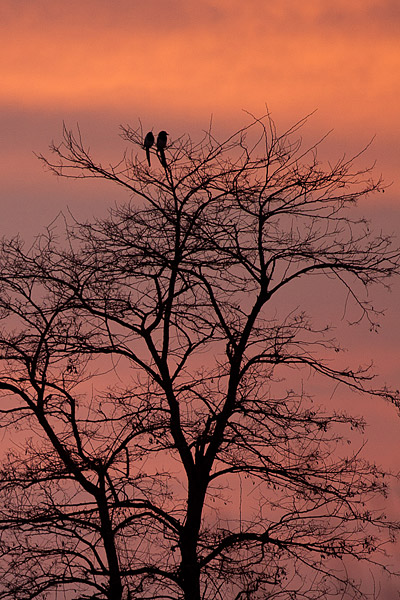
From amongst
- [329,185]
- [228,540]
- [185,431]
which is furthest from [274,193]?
[228,540]

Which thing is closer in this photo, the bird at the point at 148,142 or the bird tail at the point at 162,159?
the bird at the point at 148,142

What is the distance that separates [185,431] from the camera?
19.3 metres

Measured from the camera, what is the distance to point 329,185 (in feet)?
63.7

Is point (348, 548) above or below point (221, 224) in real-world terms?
below

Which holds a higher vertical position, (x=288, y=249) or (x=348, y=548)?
(x=288, y=249)

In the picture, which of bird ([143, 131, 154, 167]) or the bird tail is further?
the bird tail

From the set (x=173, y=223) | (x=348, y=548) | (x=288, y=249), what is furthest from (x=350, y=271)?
(x=348, y=548)

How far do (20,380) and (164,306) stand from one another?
2.29m

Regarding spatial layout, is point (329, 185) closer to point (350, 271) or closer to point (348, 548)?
point (350, 271)

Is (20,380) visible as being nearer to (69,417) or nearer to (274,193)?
(69,417)

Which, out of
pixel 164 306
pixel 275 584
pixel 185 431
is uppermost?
pixel 164 306

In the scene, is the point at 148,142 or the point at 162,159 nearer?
the point at 148,142

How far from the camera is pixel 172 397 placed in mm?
19375

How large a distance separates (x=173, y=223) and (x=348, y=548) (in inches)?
200
